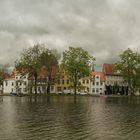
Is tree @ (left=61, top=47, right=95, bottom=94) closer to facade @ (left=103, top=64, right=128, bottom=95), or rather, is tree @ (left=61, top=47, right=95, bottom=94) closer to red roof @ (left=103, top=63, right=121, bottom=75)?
facade @ (left=103, top=64, right=128, bottom=95)

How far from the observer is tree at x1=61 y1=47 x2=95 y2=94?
108m

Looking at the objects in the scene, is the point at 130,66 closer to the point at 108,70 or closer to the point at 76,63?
the point at 76,63

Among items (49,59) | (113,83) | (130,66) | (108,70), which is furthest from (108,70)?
(49,59)

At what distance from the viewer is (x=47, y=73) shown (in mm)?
119062

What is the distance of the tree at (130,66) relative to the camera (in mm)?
118875

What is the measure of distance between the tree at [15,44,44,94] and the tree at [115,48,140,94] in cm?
2911

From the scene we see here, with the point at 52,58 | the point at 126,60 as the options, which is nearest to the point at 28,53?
the point at 52,58

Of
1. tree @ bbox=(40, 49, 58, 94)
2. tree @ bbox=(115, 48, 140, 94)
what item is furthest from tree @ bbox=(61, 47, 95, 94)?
tree @ bbox=(115, 48, 140, 94)

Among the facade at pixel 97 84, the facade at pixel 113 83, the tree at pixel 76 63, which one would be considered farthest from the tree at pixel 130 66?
the facade at pixel 97 84

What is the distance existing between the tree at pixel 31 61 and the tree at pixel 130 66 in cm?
2911

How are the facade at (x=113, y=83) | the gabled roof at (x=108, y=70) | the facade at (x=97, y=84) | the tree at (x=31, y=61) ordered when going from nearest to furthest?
1. the tree at (x=31, y=61)
2. the facade at (x=113, y=83)
3. the facade at (x=97, y=84)
4. the gabled roof at (x=108, y=70)

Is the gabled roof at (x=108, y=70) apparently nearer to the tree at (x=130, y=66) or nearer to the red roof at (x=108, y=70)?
the red roof at (x=108, y=70)

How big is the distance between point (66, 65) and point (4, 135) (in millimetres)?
93170

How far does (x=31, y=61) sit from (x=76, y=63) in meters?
14.4
